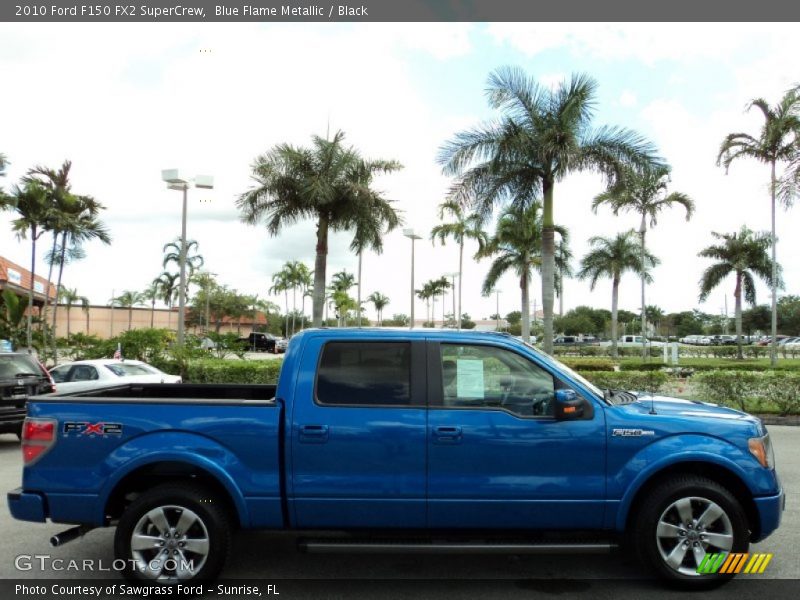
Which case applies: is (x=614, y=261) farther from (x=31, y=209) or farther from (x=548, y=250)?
(x=31, y=209)

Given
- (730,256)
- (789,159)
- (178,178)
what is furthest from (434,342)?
(730,256)

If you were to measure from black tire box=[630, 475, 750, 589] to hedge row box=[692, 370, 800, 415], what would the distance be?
11.6m

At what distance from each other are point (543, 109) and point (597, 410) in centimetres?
1782

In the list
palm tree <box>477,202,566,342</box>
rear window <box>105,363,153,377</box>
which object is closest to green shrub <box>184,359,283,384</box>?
rear window <box>105,363,153,377</box>

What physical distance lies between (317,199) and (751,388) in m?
15.5

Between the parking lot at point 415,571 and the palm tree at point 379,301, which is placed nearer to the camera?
the parking lot at point 415,571

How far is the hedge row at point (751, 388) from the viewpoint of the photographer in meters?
14.6

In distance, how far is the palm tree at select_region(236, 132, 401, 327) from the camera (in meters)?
24.7

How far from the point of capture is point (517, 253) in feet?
119

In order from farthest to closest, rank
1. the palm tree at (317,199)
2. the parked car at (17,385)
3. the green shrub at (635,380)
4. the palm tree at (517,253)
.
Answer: the palm tree at (517,253) → the palm tree at (317,199) → the green shrub at (635,380) → the parked car at (17,385)

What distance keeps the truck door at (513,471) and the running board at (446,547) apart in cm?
13

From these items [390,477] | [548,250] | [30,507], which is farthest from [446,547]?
[548,250]

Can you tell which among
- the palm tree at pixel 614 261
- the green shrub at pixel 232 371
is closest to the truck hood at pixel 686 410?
the green shrub at pixel 232 371

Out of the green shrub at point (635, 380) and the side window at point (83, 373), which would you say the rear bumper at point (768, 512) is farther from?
the side window at point (83, 373)
